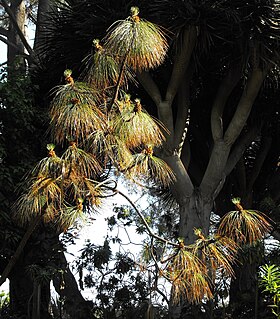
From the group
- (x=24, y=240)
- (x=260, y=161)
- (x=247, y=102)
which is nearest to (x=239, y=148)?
(x=247, y=102)

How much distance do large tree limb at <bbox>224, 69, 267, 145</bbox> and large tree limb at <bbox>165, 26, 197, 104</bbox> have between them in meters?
0.79

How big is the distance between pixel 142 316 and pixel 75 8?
151 inches

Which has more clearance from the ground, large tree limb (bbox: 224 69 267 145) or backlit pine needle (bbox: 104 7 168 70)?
large tree limb (bbox: 224 69 267 145)

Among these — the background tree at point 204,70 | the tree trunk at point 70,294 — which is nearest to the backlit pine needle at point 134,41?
the background tree at point 204,70

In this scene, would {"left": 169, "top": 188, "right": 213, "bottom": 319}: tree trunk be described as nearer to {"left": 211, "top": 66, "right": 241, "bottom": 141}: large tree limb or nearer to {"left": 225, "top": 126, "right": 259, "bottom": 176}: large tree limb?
{"left": 225, "top": 126, "right": 259, "bottom": 176}: large tree limb

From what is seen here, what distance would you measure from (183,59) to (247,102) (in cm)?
93

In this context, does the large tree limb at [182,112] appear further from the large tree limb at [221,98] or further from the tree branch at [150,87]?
the tree branch at [150,87]

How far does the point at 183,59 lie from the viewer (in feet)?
25.3

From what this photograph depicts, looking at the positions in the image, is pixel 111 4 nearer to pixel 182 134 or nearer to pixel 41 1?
pixel 182 134

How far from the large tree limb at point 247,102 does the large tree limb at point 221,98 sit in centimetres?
15

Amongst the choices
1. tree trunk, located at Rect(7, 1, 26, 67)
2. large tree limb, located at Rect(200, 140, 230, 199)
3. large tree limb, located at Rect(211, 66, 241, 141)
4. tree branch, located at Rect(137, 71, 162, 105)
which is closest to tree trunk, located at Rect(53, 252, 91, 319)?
large tree limb, located at Rect(200, 140, 230, 199)

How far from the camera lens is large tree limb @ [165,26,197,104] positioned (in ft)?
25.1

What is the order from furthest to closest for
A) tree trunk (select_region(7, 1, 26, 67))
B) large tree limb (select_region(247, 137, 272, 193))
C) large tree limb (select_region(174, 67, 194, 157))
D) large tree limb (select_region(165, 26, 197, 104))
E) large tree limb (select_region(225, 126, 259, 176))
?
tree trunk (select_region(7, 1, 26, 67))
large tree limb (select_region(247, 137, 272, 193))
large tree limb (select_region(225, 126, 259, 176))
large tree limb (select_region(174, 67, 194, 157))
large tree limb (select_region(165, 26, 197, 104))

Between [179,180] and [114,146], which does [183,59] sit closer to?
[179,180]
